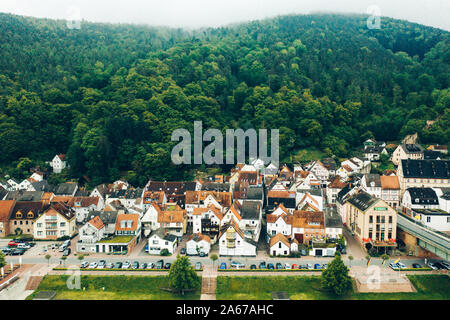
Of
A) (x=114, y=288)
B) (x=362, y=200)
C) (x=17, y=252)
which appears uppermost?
(x=362, y=200)

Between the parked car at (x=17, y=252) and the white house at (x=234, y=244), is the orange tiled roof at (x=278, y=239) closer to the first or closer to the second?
the white house at (x=234, y=244)

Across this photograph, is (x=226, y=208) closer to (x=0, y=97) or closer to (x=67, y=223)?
(x=67, y=223)

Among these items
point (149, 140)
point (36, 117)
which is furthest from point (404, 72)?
point (36, 117)

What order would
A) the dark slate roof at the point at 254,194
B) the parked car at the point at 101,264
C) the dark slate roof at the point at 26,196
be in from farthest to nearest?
the dark slate roof at the point at 26,196
the dark slate roof at the point at 254,194
the parked car at the point at 101,264

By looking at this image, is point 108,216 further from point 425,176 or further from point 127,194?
point 425,176

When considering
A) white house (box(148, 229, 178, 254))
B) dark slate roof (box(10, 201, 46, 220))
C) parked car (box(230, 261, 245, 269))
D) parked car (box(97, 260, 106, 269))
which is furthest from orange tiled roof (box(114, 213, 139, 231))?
parked car (box(230, 261, 245, 269))

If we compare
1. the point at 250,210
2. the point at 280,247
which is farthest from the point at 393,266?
the point at 250,210

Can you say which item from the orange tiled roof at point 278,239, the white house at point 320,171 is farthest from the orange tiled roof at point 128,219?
the white house at point 320,171
